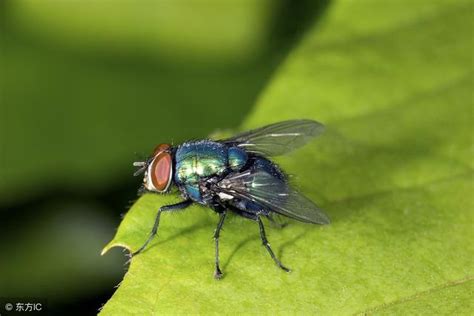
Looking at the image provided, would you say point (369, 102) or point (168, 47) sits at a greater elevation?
point (168, 47)

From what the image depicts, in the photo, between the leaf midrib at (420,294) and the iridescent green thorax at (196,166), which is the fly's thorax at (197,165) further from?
the leaf midrib at (420,294)

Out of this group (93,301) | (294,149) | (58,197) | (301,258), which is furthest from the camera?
(58,197)

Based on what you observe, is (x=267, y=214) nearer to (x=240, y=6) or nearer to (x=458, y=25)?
(x=458, y=25)

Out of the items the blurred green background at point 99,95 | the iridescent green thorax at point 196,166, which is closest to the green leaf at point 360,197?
the iridescent green thorax at point 196,166

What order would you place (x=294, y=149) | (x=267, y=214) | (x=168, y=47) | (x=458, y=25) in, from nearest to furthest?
1. (x=267, y=214)
2. (x=294, y=149)
3. (x=458, y=25)
4. (x=168, y=47)

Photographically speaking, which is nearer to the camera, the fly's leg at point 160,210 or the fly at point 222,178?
the fly's leg at point 160,210

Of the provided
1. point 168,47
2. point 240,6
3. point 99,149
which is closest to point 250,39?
point 240,6
